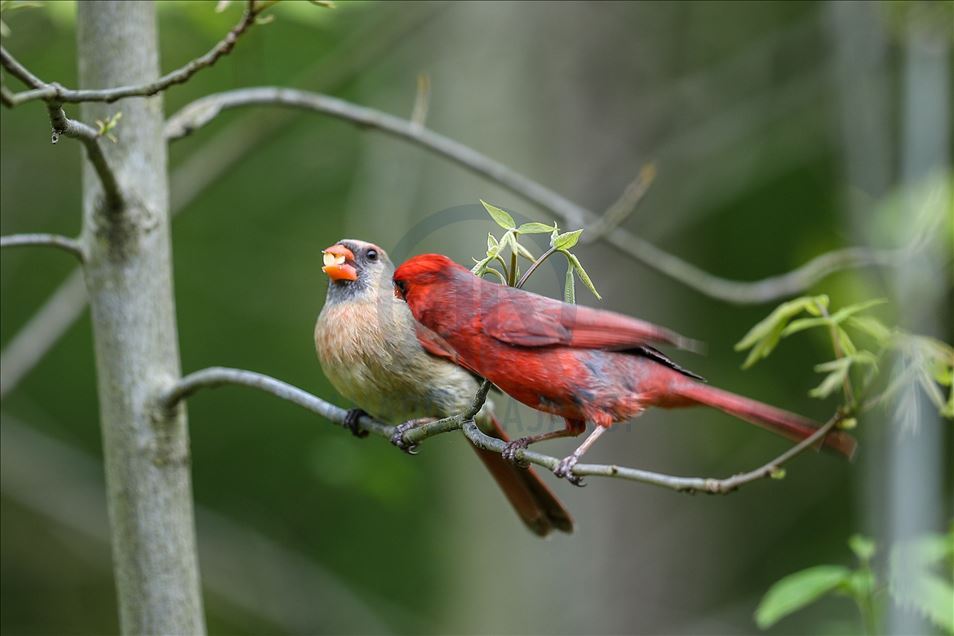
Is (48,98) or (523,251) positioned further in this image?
(48,98)

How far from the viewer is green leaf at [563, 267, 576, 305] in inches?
57.9

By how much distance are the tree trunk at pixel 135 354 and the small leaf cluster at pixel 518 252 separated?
1.28m

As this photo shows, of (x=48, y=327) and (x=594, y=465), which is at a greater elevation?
(x=48, y=327)

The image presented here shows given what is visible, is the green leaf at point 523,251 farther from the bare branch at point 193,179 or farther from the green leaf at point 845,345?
the bare branch at point 193,179

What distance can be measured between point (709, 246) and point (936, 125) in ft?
13.5

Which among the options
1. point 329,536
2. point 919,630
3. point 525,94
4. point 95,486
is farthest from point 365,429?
point 329,536

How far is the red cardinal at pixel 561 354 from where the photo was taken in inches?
63.6

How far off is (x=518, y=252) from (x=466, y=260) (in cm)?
274

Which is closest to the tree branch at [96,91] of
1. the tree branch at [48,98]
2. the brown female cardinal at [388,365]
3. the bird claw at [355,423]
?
the tree branch at [48,98]

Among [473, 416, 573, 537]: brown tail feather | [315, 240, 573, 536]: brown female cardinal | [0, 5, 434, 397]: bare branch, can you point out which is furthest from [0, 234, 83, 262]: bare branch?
[473, 416, 573, 537]: brown tail feather

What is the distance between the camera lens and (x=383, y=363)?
236 centimetres

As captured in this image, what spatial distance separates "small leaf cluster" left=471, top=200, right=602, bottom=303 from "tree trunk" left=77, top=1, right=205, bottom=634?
128 cm

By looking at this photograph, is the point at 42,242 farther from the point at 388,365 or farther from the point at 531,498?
the point at 531,498

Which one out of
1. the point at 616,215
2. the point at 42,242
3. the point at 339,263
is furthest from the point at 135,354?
the point at 616,215
